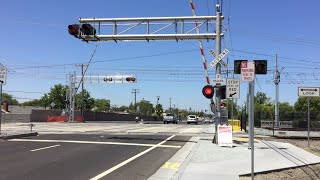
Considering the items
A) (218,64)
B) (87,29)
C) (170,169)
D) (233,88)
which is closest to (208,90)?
(218,64)

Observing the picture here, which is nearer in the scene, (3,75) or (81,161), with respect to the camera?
(81,161)

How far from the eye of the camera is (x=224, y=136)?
18.5 m

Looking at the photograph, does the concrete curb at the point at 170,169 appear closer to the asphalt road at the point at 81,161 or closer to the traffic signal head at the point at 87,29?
the asphalt road at the point at 81,161

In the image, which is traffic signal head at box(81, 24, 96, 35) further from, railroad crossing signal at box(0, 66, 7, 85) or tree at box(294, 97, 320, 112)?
tree at box(294, 97, 320, 112)

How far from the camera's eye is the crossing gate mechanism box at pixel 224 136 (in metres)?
18.3

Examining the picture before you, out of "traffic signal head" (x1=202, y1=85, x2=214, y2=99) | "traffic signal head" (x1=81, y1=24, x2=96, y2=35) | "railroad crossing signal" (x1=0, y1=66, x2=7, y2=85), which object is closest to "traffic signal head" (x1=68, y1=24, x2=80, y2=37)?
"traffic signal head" (x1=81, y1=24, x2=96, y2=35)

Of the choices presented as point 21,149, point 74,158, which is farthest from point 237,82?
point 21,149

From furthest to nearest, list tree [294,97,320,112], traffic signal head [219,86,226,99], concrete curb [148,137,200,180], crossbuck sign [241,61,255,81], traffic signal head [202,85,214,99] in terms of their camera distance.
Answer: tree [294,97,320,112]
traffic signal head [219,86,226,99]
traffic signal head [202,85,214,99]
concrete curb [148,137,200,180]
crossbuck sign [241,61,255,81]

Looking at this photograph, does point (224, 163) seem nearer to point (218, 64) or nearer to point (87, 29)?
point (218, 64)

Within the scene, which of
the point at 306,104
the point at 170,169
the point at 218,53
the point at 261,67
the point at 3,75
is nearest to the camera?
the point at 170,169

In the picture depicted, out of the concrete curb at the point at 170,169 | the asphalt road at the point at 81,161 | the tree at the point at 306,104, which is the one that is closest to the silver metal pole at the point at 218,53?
the asphalt road at the point at 81,161

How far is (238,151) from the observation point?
16.4 meters

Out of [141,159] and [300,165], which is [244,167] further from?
[141,159]

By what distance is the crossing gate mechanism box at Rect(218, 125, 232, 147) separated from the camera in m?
18.3
